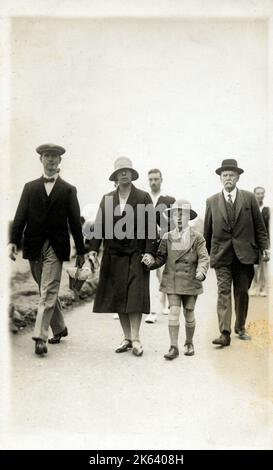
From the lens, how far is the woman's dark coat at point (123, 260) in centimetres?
568

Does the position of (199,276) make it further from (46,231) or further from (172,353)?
(46,231)

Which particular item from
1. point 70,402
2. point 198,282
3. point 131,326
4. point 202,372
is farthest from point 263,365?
point 70,402

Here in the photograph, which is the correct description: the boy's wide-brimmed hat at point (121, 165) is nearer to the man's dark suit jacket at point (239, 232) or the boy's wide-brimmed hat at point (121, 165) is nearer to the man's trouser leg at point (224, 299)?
the man's dark suit jacket at point (239, 232)

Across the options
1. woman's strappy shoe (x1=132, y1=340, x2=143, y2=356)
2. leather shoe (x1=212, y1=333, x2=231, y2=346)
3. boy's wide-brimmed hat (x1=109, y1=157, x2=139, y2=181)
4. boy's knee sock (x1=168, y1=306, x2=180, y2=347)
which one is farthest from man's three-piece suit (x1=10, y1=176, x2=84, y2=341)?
leather shoe (x1=212, y1=333, x2=231, y2=346)

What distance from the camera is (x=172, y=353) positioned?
554cm

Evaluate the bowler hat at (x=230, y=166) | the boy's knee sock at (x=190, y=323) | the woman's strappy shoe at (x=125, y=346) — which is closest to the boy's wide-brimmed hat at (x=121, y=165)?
the bowler hat at (x=230, y=166)

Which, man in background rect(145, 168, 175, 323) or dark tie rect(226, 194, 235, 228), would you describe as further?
dark tie rect(226, 194, 235, 228)

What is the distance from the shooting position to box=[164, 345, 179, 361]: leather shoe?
552 centimetres

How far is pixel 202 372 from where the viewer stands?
17.4 ft

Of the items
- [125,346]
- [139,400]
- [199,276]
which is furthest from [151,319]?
[139,400]

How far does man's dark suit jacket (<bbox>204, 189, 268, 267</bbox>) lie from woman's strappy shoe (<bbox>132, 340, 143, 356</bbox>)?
3.92ft

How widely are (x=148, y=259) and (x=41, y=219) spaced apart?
1183 millimetres

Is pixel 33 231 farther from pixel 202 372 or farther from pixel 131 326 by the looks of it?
pixel 202 372

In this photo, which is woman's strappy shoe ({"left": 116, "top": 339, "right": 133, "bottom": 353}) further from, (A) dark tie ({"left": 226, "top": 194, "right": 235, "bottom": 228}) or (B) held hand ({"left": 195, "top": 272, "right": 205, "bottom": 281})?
(A) dark tie ({"left": 226, "top": 194, "right": 235, "bottom": 228})
